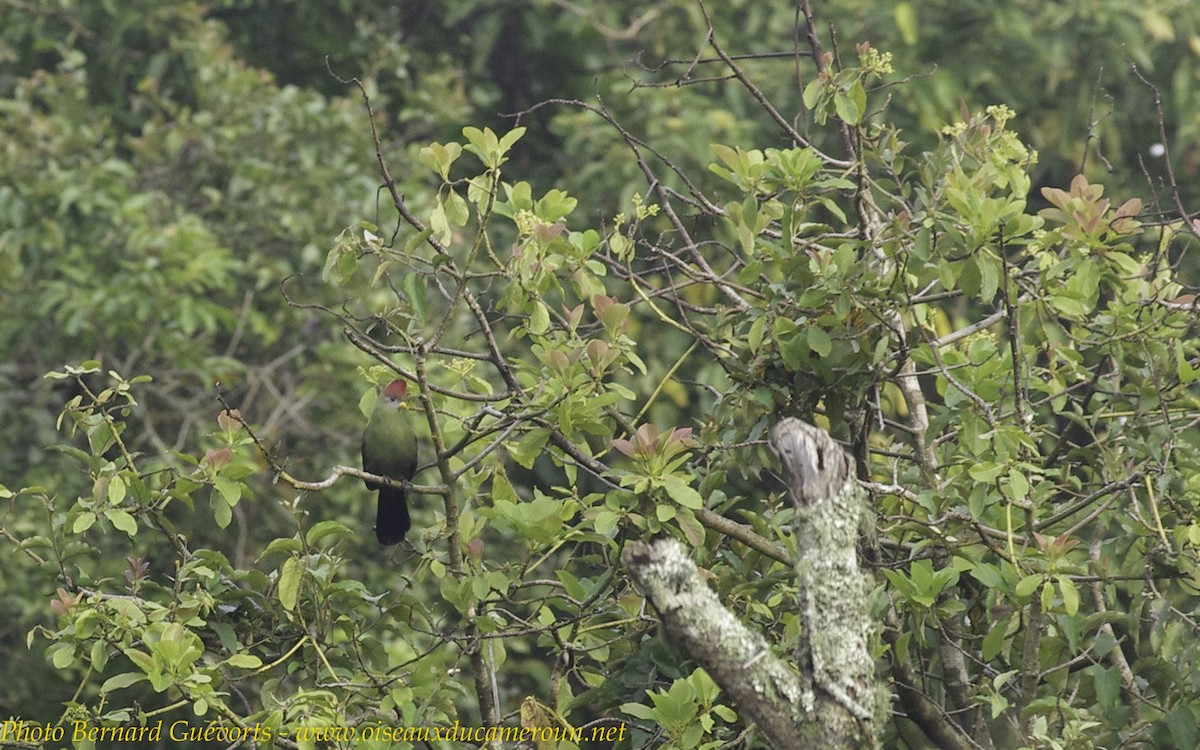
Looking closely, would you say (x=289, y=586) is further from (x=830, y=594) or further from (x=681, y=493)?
(x=830, y=594)

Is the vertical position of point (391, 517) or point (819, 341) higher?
point (819, 341)

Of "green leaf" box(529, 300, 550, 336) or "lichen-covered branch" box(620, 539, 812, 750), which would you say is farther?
"green leaf" box(529, 300, 550, 336)

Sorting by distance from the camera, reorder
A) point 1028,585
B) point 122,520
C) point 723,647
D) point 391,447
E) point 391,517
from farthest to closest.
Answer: point 391,447, point 391,517, point 122,520, point 1028,585, point 723,647

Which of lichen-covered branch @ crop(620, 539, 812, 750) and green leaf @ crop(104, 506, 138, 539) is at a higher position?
lichen-covered branch @ crop(620, 539, 812, 750)

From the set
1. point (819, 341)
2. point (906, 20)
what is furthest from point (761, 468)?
point (906, 20)

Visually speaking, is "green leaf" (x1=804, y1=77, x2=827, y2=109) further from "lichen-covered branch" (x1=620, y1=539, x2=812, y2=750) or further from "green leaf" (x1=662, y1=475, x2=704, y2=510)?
"lichen-covered branch" (x1=620, y1=539, x2=812, y2=750)

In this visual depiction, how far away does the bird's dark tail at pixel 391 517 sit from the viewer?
3402 mm

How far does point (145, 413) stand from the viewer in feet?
19.0

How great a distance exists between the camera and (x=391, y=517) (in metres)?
3.41

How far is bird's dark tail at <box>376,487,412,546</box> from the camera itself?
11.2 ft

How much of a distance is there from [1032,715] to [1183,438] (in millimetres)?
635

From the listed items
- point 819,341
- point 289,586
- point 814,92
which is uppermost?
point 814,92

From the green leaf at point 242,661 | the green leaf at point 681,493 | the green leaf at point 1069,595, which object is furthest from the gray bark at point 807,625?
the green leaf at point 242,661

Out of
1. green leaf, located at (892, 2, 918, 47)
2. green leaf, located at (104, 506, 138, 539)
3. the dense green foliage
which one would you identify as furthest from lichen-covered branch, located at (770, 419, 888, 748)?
green leaf, located at (892, 2, 918, 47)
